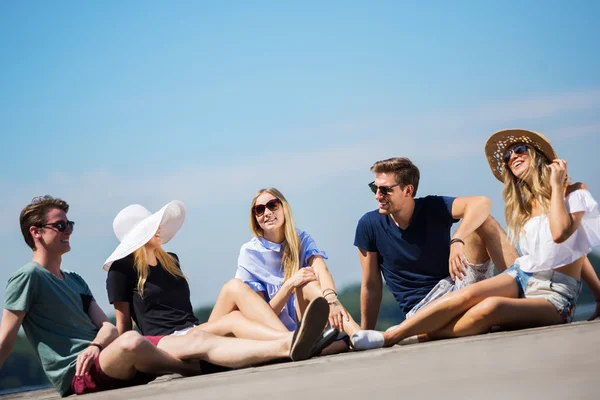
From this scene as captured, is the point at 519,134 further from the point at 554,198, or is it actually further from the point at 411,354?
the point at 411,354

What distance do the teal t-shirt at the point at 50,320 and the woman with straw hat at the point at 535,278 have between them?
186 centimetres

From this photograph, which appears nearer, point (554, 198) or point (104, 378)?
point (104, 378)

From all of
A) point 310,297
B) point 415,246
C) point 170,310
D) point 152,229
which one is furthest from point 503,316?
point 152,229

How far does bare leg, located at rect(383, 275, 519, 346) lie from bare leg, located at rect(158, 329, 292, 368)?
0.94 meters

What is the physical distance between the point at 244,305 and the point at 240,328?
0.89ft

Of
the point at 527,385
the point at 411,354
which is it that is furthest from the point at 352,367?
the point at 527,385

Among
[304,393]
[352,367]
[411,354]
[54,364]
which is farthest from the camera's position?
[54,364]

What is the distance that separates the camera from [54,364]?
4.71 m

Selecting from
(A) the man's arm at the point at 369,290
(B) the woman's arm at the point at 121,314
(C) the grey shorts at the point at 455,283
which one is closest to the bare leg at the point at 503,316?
(C) the grey shorts at the point at 455,283

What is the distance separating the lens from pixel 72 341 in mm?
4762

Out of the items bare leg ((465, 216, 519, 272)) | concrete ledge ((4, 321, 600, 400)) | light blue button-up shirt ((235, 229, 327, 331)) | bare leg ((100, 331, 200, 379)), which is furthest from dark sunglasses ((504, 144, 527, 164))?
bare leg ((100, 331, 200, 379))

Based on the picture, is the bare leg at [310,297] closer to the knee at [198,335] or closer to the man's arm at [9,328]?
the knee at [198,335]

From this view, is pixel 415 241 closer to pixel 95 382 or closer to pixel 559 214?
pixel 559 214

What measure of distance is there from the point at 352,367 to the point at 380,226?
2.77 meters
